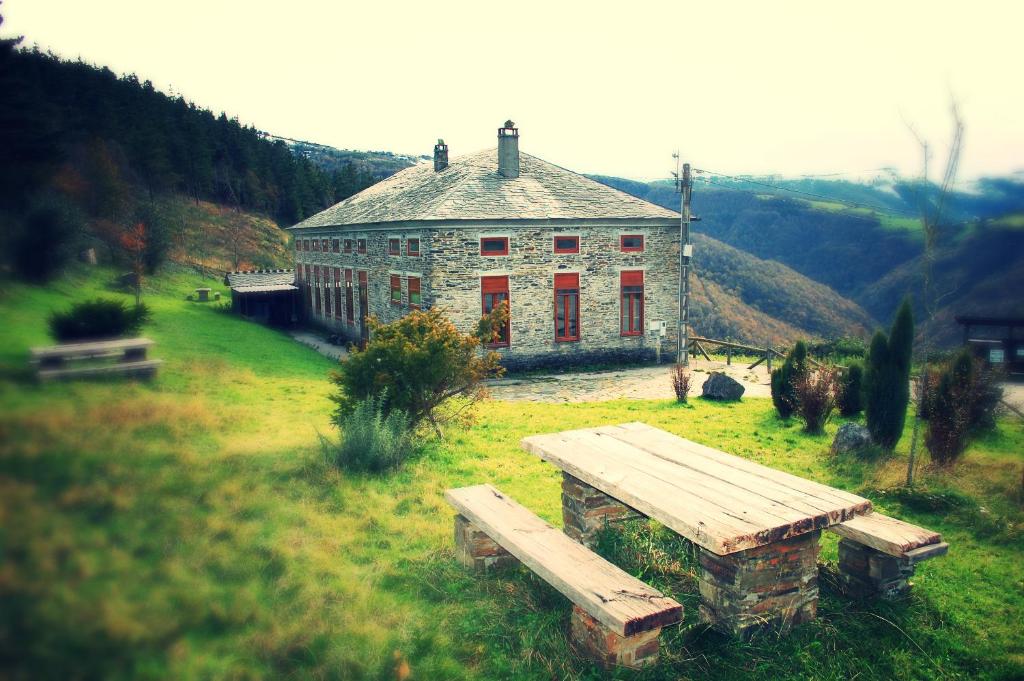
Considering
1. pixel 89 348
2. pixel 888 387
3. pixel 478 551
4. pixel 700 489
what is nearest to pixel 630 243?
pixel 888 387

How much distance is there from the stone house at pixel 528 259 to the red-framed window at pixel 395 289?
0.11ft

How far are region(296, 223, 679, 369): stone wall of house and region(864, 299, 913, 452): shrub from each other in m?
11.5

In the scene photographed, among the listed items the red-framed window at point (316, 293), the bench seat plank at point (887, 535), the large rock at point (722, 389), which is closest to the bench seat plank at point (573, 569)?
the bench seat plank at point (887, 535)

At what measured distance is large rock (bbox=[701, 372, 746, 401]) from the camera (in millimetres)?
16141

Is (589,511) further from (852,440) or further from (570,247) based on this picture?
(570,247)

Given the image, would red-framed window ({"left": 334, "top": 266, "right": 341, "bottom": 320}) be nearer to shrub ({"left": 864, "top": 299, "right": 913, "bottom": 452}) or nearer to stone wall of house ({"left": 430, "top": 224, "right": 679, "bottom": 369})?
stone wall of house ({"left": 430, "top": 224, "right": 679, "bottom": 369})

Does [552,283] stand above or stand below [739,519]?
above

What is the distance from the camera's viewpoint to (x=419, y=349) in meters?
9.16

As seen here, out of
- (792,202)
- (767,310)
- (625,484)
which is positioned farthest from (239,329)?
(792,202)

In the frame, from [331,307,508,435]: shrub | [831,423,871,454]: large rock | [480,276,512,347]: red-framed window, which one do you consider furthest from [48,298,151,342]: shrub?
[480,276,512,347]: red-framed window

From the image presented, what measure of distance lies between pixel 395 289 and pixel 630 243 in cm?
843

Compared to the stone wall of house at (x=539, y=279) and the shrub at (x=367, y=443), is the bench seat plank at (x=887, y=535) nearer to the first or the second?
the shrub at (x=367, y=443)

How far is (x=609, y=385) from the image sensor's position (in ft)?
61.3

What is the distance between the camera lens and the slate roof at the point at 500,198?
20.0 m
